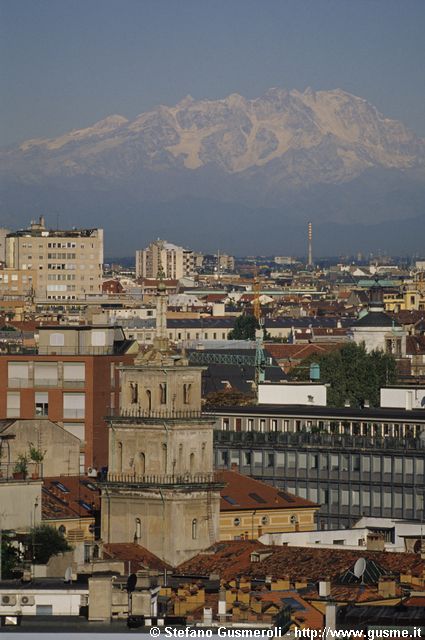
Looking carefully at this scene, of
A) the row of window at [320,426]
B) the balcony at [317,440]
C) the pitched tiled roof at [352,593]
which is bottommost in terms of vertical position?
the pitched tiled roof at [352,593]

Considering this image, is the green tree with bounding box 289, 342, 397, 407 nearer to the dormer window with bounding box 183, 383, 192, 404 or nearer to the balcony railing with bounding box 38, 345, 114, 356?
the balcony railing with bounding box 38, 345, 114, 356

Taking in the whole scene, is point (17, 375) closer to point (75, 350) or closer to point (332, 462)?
point (75, 350)

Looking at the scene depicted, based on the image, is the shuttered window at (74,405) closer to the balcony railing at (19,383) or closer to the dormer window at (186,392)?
the balcony railing at (19,383)

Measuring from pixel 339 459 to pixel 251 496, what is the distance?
975cm

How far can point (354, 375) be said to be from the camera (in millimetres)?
117250

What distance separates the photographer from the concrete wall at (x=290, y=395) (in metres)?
94.7

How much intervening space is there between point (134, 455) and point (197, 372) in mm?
1974

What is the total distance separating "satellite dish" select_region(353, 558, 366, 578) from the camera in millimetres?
55719

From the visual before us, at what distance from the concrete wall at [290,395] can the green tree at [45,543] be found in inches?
1200

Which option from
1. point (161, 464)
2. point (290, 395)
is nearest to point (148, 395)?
point (161, 464)

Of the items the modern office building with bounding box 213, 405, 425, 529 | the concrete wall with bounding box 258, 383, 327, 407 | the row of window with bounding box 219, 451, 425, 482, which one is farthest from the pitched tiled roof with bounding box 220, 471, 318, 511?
the concrete wall with bounding box 258, 383, 327, 407

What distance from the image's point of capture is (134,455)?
66.1 meters

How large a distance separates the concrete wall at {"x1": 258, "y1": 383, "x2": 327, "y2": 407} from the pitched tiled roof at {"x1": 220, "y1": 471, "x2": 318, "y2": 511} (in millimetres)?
18618

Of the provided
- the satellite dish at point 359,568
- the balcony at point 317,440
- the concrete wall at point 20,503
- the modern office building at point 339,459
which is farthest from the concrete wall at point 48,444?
the satellite dish at point 359,568
